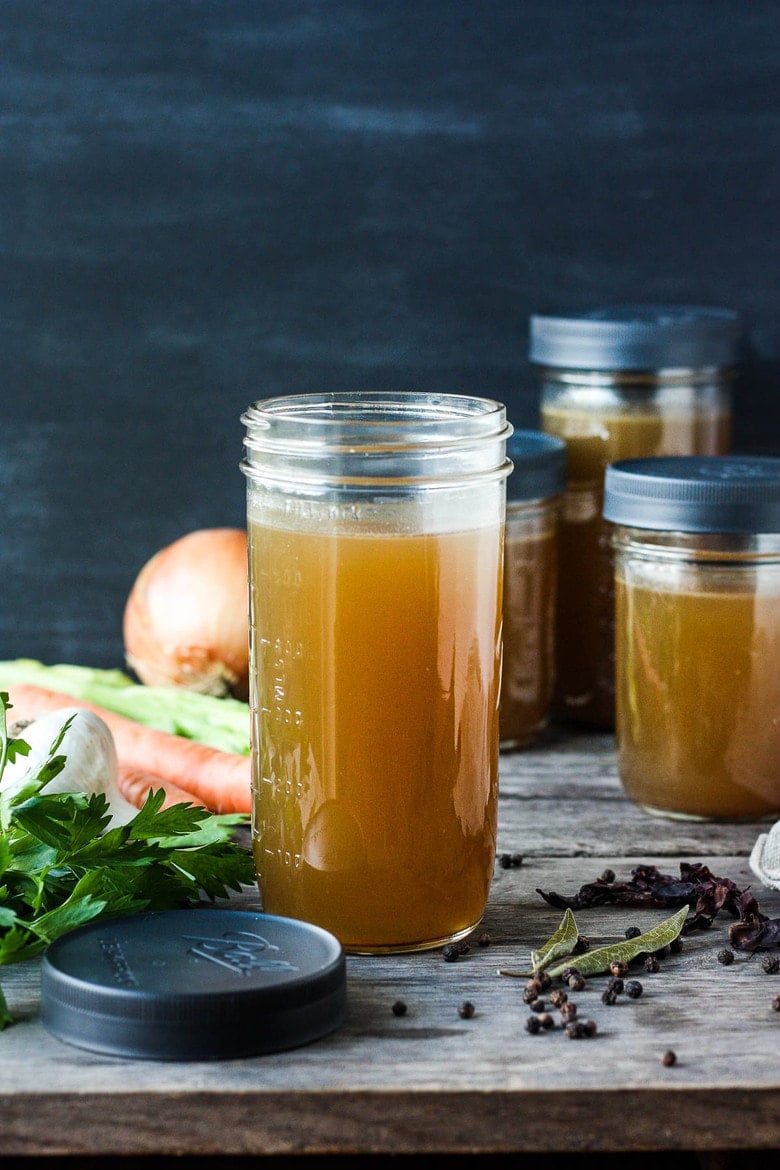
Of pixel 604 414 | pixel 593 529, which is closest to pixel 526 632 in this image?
pixel 593 529

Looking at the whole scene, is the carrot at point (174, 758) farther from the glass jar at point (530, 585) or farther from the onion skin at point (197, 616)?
the glass jar at point (530, 585)

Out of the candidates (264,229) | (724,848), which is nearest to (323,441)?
(724,848)

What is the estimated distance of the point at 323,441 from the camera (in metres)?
0.99

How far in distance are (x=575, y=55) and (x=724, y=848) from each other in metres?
1.05

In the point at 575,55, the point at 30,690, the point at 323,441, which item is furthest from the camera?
the point at 575,55

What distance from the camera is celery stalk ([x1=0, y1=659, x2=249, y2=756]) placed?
1.64 meters

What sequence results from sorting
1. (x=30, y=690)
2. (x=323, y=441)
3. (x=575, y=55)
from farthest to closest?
(x=575, y=55) → (x=30, y=690) → (x=323, y=441)

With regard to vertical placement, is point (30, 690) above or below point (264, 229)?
below

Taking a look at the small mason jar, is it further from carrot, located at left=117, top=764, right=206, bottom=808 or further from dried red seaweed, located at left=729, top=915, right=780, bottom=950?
carrot, located at left=117, top=764, right=206, bottom=808

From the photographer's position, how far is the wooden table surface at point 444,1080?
2.70 ft

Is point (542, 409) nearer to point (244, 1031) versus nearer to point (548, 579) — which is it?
point (548, 579)

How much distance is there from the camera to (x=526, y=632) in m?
1.63

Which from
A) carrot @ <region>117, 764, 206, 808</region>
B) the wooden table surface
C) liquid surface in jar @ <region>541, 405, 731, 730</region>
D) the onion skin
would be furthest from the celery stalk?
the wooden table surface

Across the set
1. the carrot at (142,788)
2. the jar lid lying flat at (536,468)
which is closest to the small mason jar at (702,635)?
the jar lid lying flat at (536,468)
